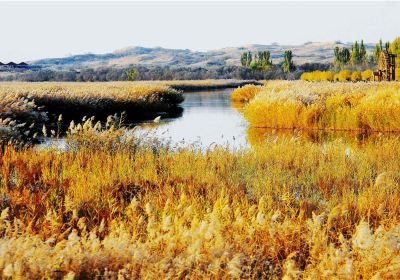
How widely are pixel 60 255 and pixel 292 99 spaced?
1787 cm

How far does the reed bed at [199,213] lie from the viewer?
505cm

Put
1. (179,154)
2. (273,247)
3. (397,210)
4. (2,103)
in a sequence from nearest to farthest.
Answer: (273,247), (397,210), (179,154), (2,103)

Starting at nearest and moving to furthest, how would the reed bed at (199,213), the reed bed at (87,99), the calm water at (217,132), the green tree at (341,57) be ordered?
the reed bed at (199,213) → the calm water at (217,132) → the reed bed at (87,99) → the green tree at (341,57)

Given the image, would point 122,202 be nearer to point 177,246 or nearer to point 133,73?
point 177,246

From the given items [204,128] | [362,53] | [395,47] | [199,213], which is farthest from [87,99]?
[362,53]

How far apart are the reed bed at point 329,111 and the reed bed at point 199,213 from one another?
7.81 meters

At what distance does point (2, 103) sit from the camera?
18797 mm

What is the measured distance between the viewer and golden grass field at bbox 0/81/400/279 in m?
5.05

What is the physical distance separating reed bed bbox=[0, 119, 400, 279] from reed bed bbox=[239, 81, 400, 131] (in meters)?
7.81

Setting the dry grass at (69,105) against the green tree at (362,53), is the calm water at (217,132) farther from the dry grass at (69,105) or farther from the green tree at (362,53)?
the green tree at (362,53)

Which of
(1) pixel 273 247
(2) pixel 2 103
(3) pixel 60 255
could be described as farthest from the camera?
(2) pixel 2 103

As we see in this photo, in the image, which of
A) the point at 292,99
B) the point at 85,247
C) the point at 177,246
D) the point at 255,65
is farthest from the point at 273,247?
the point at 255,65

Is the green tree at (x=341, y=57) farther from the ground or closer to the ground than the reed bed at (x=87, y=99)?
farther from the ground

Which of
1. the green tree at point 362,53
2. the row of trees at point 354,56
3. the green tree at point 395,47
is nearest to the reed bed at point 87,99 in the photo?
the green tree at point 395,47
